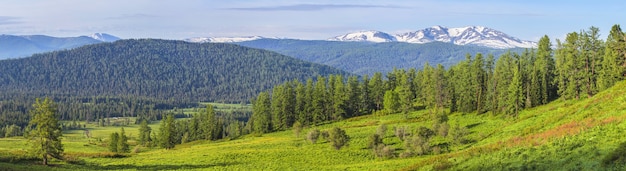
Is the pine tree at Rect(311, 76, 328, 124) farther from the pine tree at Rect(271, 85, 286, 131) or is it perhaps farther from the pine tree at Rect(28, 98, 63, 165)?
the pine tree at Rect(28, 98, 63, 165)

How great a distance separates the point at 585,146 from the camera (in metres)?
31.1

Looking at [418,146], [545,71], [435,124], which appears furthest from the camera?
[545,71]

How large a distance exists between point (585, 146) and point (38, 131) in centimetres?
5772

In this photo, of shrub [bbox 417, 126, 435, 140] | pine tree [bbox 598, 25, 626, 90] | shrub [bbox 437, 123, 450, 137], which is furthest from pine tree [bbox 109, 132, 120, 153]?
pine tree [bbox 598, 25, 626, 90]

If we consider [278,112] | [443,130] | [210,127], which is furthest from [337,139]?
[210,127]

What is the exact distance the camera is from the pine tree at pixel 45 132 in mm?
55688

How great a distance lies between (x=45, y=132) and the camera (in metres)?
56.5

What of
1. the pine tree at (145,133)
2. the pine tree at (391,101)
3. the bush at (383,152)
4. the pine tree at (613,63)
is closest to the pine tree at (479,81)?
the pine tree at (391,101)

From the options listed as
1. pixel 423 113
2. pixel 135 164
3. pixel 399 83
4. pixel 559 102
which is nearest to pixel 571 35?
pixel 559 102

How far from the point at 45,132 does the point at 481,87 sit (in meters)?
84.1

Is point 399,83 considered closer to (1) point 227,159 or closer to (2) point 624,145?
(1) point 227,159

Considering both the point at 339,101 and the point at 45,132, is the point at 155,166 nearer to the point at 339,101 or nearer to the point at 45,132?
the point at 45,132

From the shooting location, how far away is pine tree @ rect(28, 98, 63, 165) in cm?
5569

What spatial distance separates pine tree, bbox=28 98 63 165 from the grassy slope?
2447 mm
